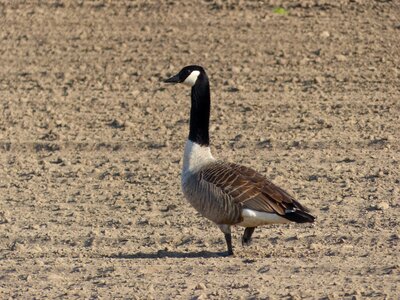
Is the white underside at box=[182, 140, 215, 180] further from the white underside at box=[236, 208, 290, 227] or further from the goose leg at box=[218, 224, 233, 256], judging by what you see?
the white underside at box=[236, 208, 290, 227]

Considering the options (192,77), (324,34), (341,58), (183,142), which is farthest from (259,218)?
(324,34)

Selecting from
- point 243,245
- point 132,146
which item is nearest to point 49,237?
point 243,245

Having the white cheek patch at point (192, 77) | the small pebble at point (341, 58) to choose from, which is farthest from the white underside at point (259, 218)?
the small pebble at point (341, 58)

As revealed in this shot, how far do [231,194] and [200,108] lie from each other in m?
1.14

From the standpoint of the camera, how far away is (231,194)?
10211mm

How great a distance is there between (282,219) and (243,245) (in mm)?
659

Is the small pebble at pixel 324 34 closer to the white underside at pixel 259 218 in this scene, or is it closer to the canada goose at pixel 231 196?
the canada goose at pixel 231 196

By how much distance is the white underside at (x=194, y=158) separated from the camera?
1066 centimetres

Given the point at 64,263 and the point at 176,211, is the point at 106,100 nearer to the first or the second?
the point at 176,211

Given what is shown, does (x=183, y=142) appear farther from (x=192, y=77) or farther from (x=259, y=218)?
→ (x=259, y=218)

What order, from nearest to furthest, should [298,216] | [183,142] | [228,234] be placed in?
[298,216], [228,234], [183,142]

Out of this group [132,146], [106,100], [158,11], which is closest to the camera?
[132,146]

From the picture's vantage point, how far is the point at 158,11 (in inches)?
810

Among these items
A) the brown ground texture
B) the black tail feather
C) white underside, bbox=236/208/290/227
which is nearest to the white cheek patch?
the brown ground texture
